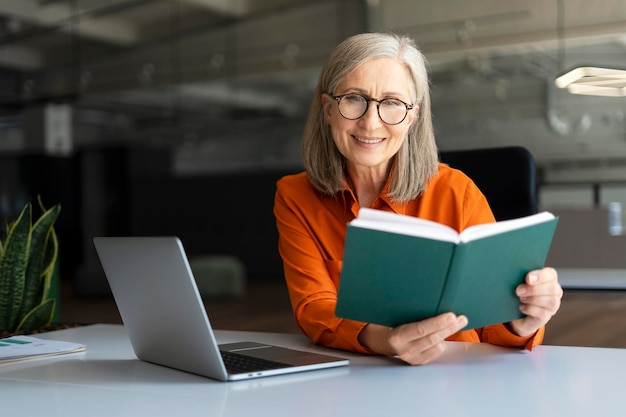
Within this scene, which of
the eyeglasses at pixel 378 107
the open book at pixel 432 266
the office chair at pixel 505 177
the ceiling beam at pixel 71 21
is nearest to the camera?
the open book at pixel 432 266

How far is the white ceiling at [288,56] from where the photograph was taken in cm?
594

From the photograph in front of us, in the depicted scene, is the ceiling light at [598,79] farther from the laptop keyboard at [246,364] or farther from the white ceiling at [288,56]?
the white ceiling at [288,56]

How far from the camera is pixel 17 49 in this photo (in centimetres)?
811

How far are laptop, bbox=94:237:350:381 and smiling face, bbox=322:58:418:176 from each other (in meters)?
0.42

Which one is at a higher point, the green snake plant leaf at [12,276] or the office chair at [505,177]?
the office chair at [505,177]

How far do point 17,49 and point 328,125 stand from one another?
291 inches

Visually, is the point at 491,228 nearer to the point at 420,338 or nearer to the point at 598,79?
the point at 420,338

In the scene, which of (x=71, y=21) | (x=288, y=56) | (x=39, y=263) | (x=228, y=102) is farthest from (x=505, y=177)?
(x=71, y=21)

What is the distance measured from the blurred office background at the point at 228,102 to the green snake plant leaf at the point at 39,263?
488 cm

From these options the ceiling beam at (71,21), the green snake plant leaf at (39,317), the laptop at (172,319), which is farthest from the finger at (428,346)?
the ceiling beam at (71,21)

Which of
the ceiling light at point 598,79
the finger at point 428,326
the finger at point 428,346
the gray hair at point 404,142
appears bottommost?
the finger at point 428,346

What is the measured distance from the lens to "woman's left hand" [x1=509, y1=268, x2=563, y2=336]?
115cm

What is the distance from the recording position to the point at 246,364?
115 cm

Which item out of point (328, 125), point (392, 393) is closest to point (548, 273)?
point (392, 393)
